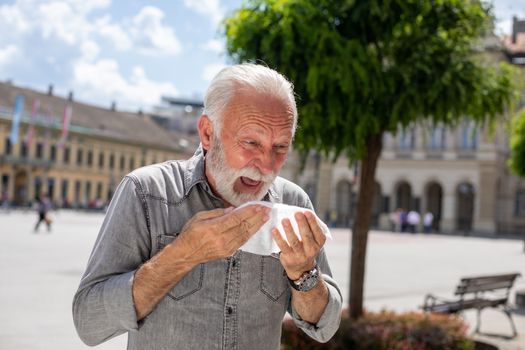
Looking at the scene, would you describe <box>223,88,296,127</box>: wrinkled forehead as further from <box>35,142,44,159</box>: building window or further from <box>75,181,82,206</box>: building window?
<box>75,181,82,206</box>: building window

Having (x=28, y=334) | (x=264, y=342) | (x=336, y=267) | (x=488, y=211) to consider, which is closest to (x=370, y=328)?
(x=28, y=334)

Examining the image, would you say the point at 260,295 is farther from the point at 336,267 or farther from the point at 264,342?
the point at 336,267

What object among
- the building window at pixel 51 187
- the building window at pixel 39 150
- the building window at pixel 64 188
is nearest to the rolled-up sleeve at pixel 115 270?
the building window at pixel 39 150

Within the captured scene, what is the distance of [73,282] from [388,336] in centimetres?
804

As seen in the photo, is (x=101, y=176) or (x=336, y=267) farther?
(x=101, y=176)

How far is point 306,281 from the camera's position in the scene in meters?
2.16

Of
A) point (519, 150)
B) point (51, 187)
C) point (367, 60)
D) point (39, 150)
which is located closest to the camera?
point (367, 60)

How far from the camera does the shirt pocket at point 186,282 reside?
2.14m

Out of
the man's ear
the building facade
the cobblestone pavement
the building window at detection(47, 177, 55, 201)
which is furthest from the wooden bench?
the building window at detection(47, 177, 55, 201)

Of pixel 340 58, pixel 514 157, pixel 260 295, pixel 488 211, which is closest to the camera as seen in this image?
pixel 260 295

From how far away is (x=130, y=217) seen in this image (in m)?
2.11

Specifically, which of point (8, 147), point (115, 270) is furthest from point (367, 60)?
point (8, 147)

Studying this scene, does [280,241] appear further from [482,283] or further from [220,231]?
[482,283]

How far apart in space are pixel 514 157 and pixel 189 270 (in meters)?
22.3
